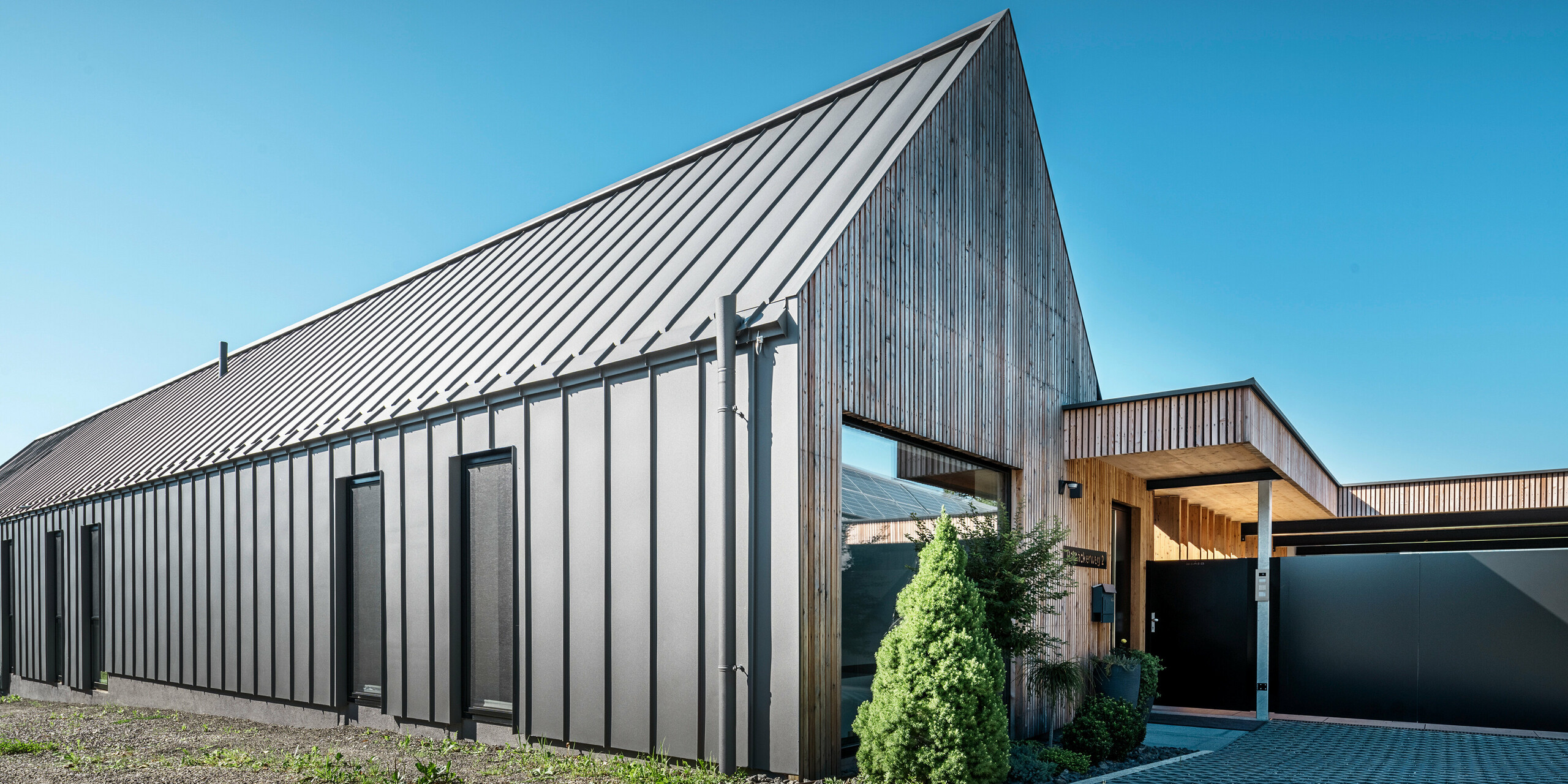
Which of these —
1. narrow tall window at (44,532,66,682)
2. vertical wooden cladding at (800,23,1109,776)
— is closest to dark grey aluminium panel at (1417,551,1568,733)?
vertical wooden cladding at (800,23,1109,776)

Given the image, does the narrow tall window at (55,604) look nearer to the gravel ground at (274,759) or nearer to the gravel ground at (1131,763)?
the gravel ground at (274,759)

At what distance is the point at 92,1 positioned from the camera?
11.9m

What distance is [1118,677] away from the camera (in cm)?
1058

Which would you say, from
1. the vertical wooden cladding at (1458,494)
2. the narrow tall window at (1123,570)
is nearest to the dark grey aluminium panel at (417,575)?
the narrow tall window at (1123,570)

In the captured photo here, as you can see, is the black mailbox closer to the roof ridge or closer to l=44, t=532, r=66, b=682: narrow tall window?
the roof ridge

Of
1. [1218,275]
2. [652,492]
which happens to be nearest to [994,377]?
[652,492]

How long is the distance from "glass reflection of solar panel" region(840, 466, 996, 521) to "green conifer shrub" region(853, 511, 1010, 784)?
3.58 ft

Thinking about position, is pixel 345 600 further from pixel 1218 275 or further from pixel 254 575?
pixel 1218 275

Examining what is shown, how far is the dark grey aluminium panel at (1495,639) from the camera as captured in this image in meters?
11.0

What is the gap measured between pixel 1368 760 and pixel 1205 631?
4.67 meters

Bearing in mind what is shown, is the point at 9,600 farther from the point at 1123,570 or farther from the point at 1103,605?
the point at 1123,570

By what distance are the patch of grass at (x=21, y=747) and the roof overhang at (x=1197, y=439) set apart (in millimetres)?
10558

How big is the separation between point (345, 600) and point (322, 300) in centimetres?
875

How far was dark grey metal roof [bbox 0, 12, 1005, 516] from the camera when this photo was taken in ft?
25.1
